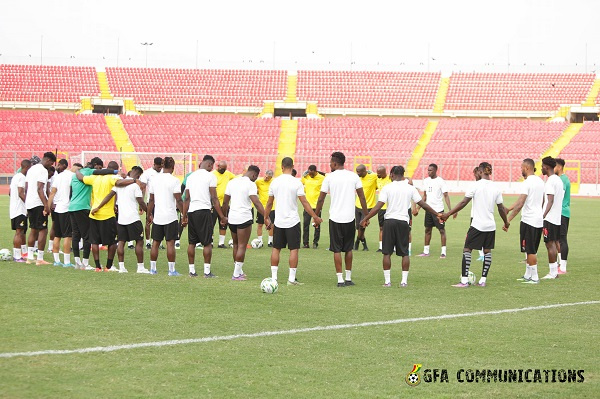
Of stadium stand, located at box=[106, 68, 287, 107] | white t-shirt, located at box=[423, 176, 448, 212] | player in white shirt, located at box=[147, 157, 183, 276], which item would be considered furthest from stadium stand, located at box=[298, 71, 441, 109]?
player in white shirt, located at box=[147, 157, 183, 276]

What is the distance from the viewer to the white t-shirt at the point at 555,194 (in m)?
14.0

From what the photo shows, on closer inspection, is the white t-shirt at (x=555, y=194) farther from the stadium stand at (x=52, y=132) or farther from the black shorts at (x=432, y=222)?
the stadium stand at (x=52, y=132)

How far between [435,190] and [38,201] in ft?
27.4

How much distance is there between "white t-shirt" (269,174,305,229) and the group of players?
2cm

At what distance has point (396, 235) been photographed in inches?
493

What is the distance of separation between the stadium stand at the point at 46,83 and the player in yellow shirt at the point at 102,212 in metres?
52.6

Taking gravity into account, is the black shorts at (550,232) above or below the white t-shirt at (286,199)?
below

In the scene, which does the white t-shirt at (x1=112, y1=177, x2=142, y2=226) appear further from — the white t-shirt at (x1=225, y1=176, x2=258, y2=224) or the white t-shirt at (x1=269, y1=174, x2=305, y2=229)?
the white t-shirt at (x1=269, y1=174, x2=305, y2=229)

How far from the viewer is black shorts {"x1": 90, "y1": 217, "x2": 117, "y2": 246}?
1373 centimetres

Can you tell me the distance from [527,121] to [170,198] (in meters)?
50.8

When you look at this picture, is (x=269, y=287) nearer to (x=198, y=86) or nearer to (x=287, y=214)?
(x=287, y=214)

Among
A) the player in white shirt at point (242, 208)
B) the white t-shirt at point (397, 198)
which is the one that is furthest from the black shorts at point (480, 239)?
the player in white shirt at point (242, 208)

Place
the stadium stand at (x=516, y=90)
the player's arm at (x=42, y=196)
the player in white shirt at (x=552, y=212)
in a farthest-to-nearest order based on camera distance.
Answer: the stadium stand at (x=516, y=90), the player's arm at (x=42, y=196), the player in white shirt at (x=552, y=212)

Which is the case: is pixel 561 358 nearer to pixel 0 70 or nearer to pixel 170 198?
pixel 170 198
